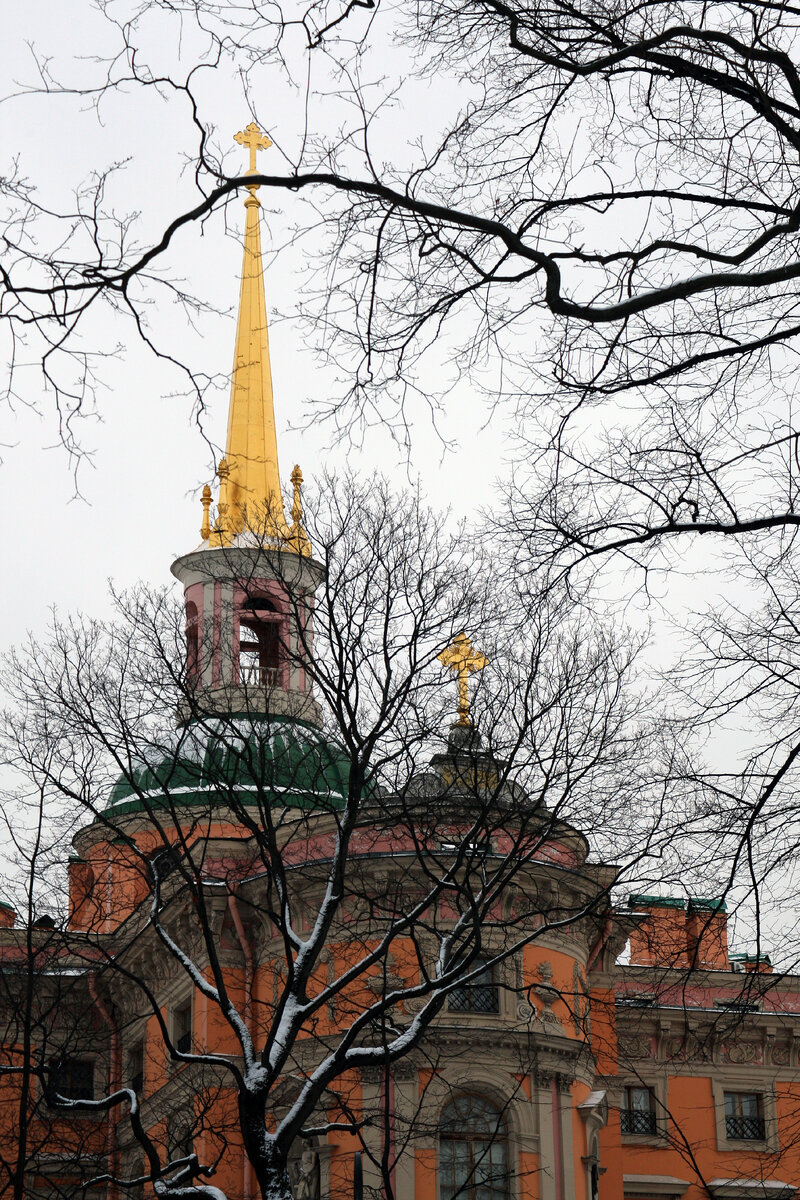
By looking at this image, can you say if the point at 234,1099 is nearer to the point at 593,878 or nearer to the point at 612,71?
the point at 593,878

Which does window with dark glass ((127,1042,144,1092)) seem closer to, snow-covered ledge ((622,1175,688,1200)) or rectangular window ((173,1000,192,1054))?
rectangular window ((173,1000,192,1054))

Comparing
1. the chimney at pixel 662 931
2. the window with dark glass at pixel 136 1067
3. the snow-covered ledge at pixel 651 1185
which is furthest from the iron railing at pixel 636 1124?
the window with dark glass at pixel 136 1067

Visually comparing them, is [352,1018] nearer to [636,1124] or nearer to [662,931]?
[662,931]

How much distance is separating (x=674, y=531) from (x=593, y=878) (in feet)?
67.0

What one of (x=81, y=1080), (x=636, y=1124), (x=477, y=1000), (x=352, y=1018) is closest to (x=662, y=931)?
(x=477, y=1000)

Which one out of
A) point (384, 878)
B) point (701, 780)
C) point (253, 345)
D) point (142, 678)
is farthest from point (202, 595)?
point (701, 780)

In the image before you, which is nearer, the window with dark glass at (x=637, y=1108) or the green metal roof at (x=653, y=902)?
the green metal roof at (x=653, y=902)

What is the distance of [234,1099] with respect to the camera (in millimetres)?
27500

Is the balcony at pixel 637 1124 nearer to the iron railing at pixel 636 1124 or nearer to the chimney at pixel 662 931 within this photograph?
the iron railing at pixel 636 1124

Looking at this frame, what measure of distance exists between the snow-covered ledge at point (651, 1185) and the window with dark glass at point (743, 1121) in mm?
1705

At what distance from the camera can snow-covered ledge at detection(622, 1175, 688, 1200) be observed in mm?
36469

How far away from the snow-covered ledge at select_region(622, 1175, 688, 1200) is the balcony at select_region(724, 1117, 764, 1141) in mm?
1682

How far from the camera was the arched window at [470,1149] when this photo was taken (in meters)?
26.4

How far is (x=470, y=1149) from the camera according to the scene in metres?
26.6
